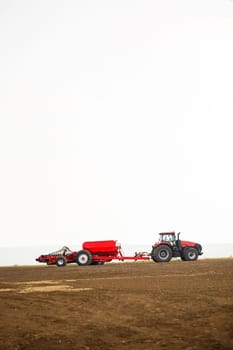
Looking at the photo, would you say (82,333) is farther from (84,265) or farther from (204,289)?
(84,265)

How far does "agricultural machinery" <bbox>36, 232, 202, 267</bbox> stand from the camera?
31797 mm

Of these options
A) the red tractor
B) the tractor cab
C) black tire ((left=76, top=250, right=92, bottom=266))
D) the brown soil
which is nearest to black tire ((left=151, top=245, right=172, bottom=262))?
the red tractor

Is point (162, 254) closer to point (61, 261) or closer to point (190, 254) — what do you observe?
point (190, 254)

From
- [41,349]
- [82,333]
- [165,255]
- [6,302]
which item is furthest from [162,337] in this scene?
[165,255]

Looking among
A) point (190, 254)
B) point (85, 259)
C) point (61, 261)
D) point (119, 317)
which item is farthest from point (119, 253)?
point (119, 317)

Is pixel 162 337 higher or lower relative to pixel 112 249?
lower

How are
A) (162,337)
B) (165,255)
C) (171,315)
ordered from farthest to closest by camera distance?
1. (165,255)
2. (171,315)
3. (162,337)

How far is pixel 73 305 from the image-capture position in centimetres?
1252

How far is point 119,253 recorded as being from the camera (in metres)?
32.5

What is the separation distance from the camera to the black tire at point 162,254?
31656 mm

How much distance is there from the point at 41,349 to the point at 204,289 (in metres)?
8.06

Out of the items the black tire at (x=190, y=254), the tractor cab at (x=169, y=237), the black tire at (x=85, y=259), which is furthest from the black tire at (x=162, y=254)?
the black tire at (x=85, y=259)

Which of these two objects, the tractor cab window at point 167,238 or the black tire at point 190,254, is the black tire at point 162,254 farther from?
the black tire at point 190,254

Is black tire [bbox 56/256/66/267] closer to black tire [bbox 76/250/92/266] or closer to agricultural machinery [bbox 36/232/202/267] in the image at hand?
agricultural machinery [bbox 36/232/202/267]
